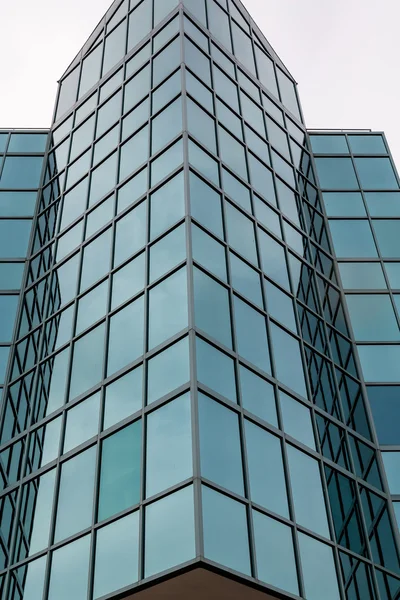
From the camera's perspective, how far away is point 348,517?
688 inches

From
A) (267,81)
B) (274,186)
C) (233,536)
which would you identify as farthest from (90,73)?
(233,536)

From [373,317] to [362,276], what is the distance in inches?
78.5

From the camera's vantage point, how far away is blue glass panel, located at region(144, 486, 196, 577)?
12910 millimetres

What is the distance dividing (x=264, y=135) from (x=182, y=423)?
13.4 m

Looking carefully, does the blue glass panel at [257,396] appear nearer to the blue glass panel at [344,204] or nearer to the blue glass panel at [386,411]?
the blue glass panel at [386,411]

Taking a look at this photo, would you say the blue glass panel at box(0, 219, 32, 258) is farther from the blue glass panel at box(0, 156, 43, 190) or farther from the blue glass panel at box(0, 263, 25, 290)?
the blue glass panel at box(0, 156, 43, 190)

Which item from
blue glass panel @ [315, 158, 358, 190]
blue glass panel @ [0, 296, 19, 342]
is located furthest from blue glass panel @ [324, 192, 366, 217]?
blue glass panel @ [0, 296, 19, 342]

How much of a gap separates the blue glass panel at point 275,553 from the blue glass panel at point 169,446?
6.14 ft

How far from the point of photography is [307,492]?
16.2m

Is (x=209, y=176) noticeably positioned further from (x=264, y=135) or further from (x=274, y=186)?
(x=264, y=135)

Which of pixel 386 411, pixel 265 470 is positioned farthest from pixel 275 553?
pixel 386 411

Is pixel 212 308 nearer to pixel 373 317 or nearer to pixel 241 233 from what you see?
pixel 241 233

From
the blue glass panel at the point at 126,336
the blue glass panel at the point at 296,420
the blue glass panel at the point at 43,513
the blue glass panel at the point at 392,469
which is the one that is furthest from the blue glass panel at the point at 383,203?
the blue glass panel at the point at 43,513

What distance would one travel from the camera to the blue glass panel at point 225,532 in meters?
13.0
